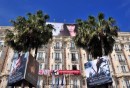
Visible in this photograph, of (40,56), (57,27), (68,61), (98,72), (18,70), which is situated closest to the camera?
(18,70)

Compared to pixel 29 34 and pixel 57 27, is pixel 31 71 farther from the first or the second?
pixel 57 27

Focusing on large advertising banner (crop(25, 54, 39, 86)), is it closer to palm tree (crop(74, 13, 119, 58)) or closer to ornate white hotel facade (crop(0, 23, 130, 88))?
palm tree (crop(74, 13, 119, 58))

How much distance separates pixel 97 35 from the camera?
123ft

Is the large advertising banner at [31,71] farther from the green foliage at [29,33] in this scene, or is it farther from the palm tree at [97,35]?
the palm tree at [97,35]

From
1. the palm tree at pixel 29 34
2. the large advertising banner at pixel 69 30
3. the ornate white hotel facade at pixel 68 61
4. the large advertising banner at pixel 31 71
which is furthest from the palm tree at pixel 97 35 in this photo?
the large advertising banner at pixel 69 30

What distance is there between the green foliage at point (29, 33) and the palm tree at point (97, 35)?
6120mm

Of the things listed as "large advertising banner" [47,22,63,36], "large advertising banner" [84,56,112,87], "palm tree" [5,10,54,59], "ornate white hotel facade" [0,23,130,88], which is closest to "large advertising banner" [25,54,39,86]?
"palm tree" [5,10,54,59]

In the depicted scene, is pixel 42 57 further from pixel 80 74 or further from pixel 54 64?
pixel 80 74

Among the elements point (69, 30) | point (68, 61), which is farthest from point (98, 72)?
point (69, 30)

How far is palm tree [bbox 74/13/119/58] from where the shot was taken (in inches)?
1490

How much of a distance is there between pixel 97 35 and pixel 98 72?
20.6 ft

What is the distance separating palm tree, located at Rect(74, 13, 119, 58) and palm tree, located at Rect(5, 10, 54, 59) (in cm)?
612

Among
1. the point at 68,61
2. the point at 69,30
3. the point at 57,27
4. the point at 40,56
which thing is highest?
the point at 57,27

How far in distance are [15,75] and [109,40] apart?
1653cm
